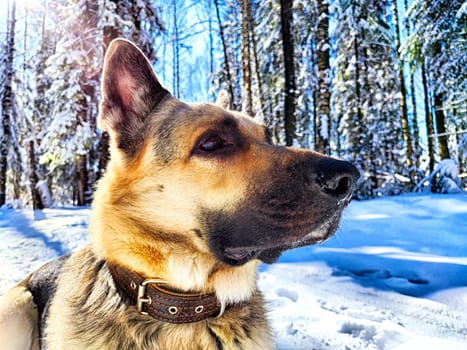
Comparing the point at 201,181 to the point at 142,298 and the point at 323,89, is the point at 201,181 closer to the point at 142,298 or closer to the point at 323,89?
the point at 142,298

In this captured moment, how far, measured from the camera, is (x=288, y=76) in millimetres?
10586

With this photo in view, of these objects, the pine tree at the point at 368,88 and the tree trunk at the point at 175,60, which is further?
the tree trunk at the point at 175,60

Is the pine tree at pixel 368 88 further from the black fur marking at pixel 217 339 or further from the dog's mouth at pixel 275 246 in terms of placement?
the black fur marking at pixel 217 339

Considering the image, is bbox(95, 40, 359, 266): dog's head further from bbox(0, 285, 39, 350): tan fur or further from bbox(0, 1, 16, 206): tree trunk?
bbox(0, 1, 16, 206): tree trunk

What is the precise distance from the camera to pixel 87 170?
1783 cm

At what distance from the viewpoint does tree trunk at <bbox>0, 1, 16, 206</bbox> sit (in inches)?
675

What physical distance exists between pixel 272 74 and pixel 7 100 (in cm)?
1381

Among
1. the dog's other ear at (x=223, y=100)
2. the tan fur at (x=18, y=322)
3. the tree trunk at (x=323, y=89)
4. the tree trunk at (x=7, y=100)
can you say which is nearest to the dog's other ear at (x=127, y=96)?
the dog's other ear at (x=223, y=100)

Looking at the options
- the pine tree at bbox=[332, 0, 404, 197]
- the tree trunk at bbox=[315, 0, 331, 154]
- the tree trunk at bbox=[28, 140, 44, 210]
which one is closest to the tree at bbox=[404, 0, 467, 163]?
the tree trunk at bbox=[315, 0, 331, 154]

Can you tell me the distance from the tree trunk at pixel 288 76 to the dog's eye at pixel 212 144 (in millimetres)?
8056

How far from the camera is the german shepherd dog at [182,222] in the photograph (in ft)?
6.38

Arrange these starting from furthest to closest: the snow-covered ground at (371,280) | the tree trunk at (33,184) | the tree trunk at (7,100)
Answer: the tree trunk at (7,100)
the tree trunk at (33,184)
the snow-covered ground at (371,280)

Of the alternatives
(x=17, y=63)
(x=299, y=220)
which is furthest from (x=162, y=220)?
(x=17, y=63)

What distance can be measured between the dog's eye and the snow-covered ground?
187cm
